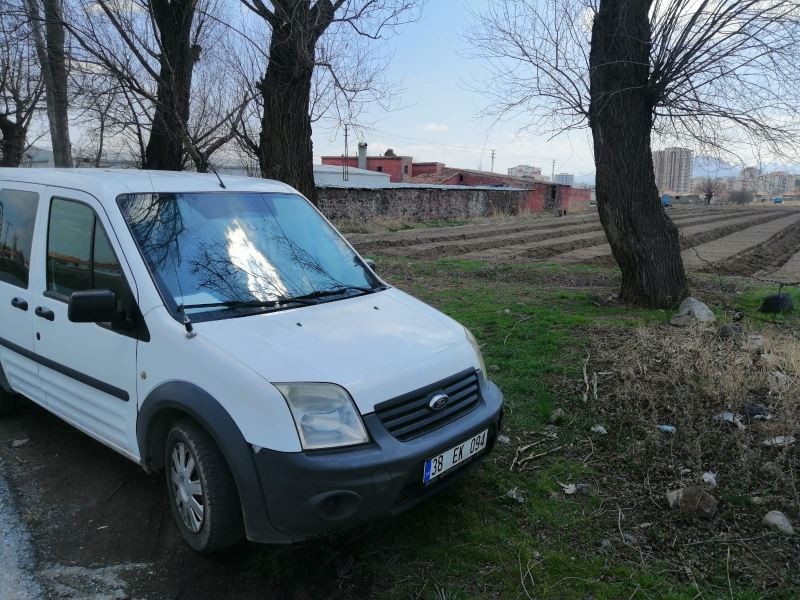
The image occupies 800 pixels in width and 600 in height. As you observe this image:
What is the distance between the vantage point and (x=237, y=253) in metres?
3.66

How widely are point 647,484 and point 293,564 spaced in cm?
214

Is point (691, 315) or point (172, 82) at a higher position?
point (172, 82)

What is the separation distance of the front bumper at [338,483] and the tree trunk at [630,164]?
6.03 metres

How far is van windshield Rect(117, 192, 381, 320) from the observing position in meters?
3.37

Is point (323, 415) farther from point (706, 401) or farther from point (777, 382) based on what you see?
point (777, 382)

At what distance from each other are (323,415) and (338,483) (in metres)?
0.31

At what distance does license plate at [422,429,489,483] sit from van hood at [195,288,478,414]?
359mm

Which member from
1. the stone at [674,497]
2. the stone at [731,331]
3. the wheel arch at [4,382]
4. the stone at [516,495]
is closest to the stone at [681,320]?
the stone at [731,331]

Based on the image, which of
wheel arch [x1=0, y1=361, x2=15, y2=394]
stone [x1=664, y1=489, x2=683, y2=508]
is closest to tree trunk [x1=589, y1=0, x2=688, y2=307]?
stone [x1=664, y1=489, x2=683, y2=508]

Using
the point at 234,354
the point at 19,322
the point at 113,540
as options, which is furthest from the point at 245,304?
the point at 19,322

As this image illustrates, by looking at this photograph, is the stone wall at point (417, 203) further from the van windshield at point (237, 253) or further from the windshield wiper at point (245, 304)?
the windshield wiper at point (245, 304)

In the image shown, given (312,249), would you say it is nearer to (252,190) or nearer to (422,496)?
(252,190)

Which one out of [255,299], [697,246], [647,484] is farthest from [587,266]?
[255,299]

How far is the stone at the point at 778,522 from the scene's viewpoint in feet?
10.4
